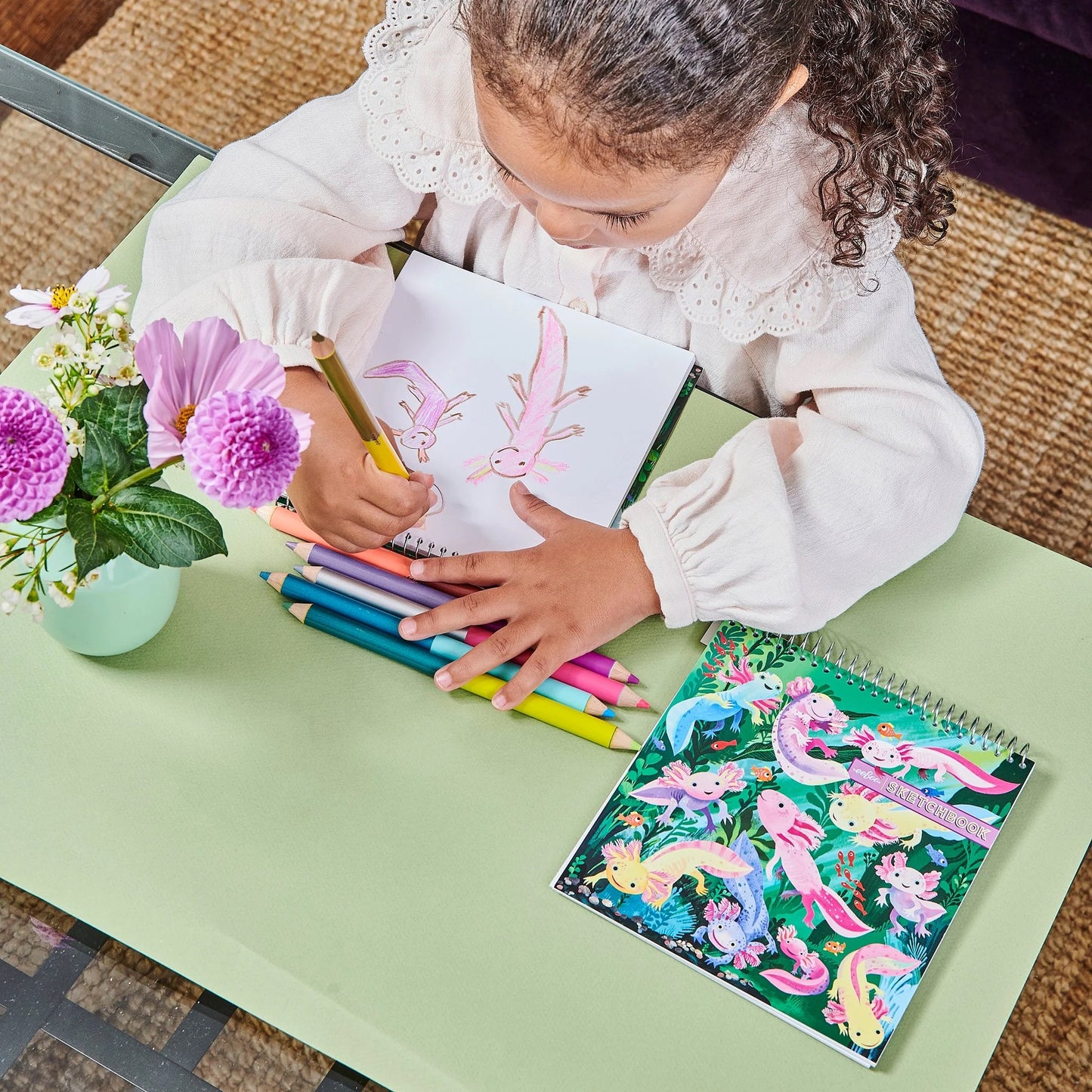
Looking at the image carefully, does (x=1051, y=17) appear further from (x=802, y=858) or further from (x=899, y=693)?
(x=802, y=858)

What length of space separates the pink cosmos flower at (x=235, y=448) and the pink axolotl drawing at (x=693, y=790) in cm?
28

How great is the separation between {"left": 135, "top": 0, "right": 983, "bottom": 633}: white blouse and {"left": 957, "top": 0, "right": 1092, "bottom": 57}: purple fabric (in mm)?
734

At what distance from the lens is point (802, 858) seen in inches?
22.4

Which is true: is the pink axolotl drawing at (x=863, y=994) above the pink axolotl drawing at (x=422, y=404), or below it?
below

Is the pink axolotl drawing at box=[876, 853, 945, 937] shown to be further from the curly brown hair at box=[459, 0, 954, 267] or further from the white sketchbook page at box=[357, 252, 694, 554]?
the curly brown hair at box=[459, 0, 954, 267]

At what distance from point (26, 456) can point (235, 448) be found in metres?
0.08

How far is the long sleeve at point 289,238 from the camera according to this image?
2.19 feet

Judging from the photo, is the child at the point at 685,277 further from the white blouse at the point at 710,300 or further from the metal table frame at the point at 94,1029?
the metal table frame at the point at 94,1029

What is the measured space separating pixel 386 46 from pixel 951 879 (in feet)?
1.92

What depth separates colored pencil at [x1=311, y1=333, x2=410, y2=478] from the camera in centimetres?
45

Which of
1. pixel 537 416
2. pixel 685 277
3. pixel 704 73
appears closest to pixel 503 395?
pixel 537 416

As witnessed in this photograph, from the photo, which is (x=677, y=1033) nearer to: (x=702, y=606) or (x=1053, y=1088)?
(x=702, y=606)

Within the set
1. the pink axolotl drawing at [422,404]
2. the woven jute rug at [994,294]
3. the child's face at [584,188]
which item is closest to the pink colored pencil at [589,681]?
the pink axolotl drawing at [422,404]

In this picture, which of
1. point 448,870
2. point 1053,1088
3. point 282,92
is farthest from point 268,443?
point 282,92
